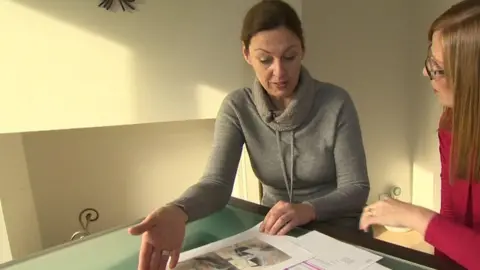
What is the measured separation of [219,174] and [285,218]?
0.30 metres

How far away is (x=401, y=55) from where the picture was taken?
8.20 ft

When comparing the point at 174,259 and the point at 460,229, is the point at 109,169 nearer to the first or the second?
the point at 174,259

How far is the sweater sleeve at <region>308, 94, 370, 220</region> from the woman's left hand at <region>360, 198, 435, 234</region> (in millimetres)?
155

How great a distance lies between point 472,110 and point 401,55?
1.86 metres

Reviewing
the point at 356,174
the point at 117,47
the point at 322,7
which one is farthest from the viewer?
the point at 322,7

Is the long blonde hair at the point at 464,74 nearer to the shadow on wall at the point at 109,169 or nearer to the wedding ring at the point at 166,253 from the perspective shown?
the wedding ring at the point at 166,253

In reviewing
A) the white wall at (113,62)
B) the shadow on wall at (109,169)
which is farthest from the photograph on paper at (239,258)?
the shadow on wall at (109,169)

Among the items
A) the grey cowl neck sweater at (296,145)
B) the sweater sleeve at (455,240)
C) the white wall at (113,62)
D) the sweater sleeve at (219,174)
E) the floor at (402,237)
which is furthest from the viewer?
the floor at (402,237)

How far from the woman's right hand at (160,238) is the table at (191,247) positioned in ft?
0.14

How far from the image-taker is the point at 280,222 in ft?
2.94

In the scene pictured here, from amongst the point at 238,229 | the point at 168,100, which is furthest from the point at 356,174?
the point at 168,100

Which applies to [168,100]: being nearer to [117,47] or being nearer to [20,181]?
[117,47]

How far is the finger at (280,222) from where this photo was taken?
0.89 meters

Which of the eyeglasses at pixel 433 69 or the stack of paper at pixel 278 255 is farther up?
the eyeglasses at pixel 433 69
